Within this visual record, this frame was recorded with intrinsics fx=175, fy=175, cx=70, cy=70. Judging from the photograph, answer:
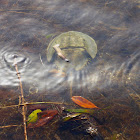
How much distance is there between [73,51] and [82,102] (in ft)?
Result: 3.13

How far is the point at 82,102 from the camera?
2.42 meters

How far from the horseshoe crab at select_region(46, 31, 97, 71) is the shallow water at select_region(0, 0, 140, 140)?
0.32ft

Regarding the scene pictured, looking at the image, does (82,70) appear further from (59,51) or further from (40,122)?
(40,122)

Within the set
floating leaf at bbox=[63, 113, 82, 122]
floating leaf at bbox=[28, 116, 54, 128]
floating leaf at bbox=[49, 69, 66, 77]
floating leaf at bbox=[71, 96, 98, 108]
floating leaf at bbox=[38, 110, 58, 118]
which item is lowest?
floating leaf at bbox=[28, 116, 54, 128]

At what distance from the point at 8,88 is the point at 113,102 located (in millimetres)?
1564

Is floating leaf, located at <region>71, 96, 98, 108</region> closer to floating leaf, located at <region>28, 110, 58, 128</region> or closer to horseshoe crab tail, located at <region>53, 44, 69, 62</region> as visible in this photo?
floating leaf, located at <region>28, 110, 58, 128</region>

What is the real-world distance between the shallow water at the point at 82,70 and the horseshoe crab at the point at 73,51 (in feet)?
0.32

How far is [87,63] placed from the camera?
2.97m

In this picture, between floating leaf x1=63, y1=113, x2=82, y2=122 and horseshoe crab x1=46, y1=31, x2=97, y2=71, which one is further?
horseshoe crab x1=46, y1=31, x2=97, y2=71

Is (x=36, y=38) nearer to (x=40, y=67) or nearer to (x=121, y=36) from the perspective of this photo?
(x=40, y=67)

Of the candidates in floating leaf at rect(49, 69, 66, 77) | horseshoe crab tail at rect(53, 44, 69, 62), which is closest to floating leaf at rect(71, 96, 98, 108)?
floating leaf at rect(49, 69, 66, 77)

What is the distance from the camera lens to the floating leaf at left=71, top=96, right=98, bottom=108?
2380 mm

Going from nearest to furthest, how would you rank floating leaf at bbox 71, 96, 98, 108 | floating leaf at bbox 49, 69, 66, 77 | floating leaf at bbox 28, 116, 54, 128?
floating leaf at bbox 28, 116, 54, 128 < floating leaf at bbox 71, 96, 98, 108 < floating leaf at bbox 49, 69, 66, 77

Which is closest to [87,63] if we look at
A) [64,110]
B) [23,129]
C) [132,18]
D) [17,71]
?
[64,110]
